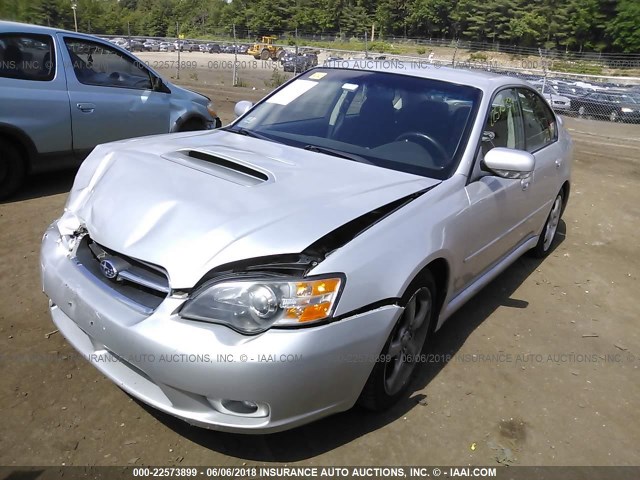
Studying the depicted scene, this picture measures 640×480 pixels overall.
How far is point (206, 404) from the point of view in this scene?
2.22 m

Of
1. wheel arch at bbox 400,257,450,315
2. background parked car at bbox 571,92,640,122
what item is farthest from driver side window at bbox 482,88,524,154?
background parked car at bbox 571,92,640,122

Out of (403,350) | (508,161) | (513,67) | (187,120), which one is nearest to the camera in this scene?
(403,350)

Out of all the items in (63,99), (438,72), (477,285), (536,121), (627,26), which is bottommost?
(477,285)

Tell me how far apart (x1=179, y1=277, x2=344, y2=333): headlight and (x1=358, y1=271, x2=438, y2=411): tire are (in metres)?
0.52

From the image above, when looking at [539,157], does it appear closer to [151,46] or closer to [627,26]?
[151,46]

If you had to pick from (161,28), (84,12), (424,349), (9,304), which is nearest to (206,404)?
(424,349)

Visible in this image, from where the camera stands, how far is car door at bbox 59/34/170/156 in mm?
5703

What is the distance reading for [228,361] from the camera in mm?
2082

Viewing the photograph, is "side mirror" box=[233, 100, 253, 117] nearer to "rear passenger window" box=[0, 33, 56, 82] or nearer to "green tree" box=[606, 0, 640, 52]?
"rear passenger window" box=[0, 33, 56, 82]

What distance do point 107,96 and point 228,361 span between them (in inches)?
189

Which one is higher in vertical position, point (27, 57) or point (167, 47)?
point (27, 57)

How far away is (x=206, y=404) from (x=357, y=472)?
0.76 metres

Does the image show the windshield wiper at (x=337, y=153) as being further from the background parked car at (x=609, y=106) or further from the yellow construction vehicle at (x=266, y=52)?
the yellow construction vehicle at (x=266, y=52)

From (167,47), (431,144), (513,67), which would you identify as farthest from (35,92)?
(167,47)
